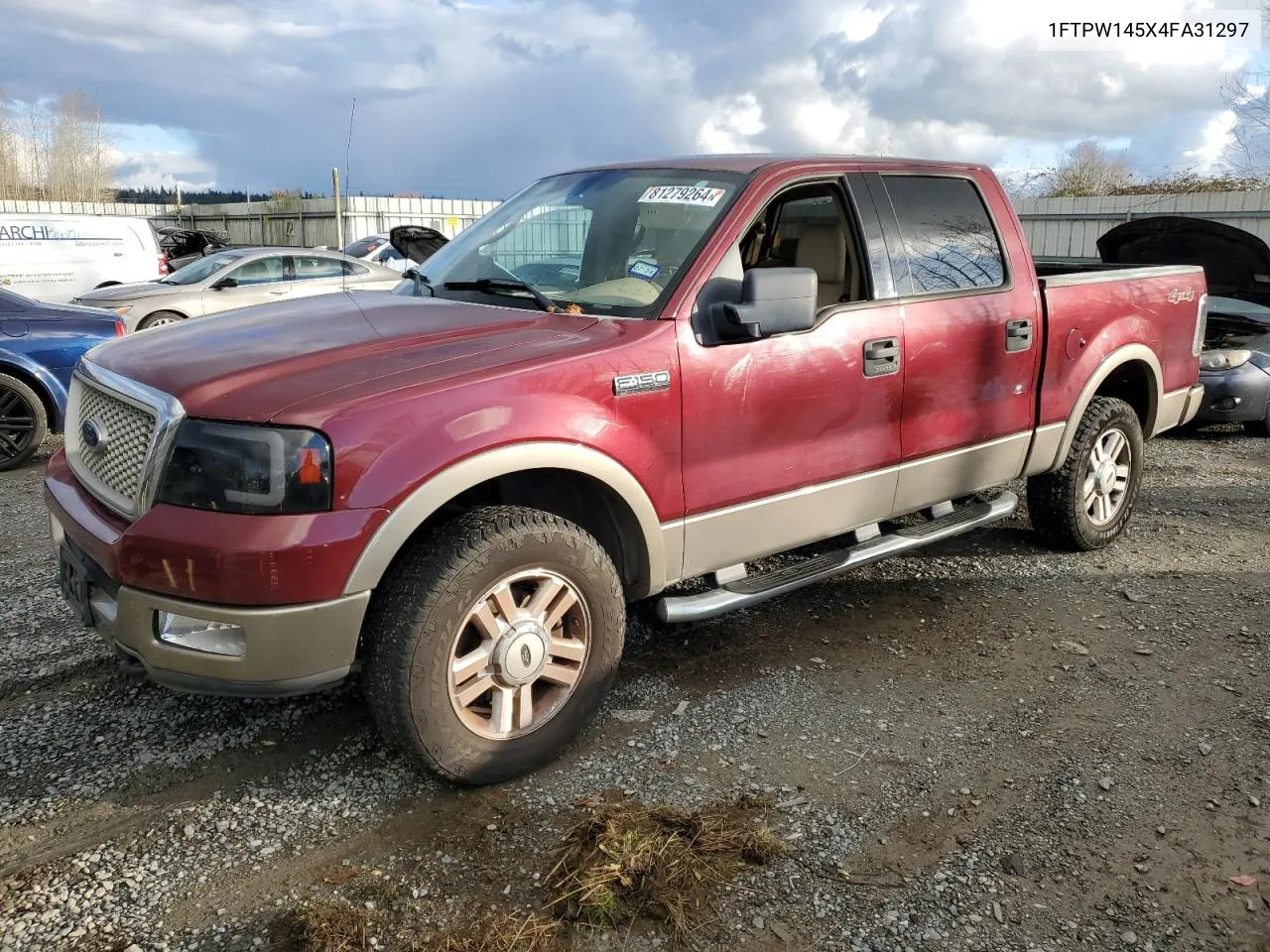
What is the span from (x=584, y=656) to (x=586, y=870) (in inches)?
29.1

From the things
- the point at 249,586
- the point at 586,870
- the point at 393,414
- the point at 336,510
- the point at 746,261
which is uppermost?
the point at 746,261

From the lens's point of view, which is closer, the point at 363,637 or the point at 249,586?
the point at 249,586

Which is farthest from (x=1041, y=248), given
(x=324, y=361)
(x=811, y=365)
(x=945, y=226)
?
(x=324, y=361)

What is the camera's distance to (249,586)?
2.63 m

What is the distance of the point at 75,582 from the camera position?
308 centimetres

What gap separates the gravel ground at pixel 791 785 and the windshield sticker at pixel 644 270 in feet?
5.15

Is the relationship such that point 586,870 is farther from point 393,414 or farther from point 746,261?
point 746,261

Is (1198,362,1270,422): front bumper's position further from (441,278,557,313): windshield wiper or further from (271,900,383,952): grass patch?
(271,900,383,952): grass patch

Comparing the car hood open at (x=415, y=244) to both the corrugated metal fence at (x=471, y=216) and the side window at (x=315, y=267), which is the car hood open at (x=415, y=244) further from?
the side window at (x=315, y=267)

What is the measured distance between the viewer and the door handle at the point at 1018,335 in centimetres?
447

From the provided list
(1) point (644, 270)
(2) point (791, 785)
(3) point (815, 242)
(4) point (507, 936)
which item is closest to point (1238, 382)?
(3) point (815, 242)

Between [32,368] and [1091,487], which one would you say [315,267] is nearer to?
[32,368]

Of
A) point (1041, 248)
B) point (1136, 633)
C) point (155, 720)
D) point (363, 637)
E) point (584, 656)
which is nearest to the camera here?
point (363, 637)

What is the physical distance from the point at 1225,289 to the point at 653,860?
7.66 metres
